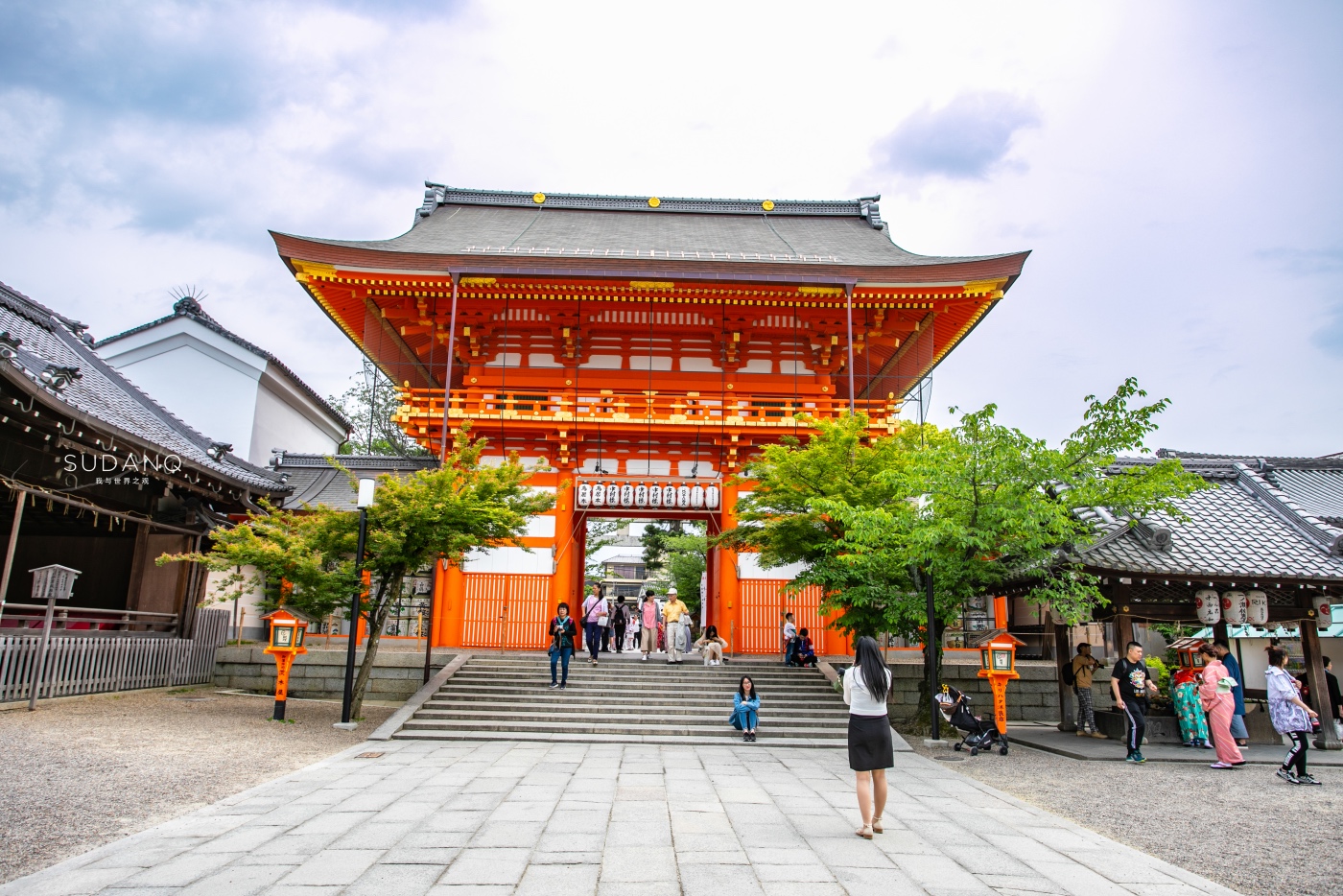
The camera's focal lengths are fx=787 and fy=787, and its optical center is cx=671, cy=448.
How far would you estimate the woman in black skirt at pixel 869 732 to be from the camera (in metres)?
5.80

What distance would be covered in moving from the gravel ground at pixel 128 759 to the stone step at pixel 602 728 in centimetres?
119

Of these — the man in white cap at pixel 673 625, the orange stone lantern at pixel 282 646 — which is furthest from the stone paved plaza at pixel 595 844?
the man in white cap at pixel 673 625

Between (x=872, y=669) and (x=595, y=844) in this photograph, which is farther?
(x=872, y=669)

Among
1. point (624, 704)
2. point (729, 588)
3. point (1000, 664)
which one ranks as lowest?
point (624, 704)

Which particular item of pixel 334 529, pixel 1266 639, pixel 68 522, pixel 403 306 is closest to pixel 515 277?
pixel 403 306

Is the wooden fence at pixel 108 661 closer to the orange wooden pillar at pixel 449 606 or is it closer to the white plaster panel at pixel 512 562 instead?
the orange wooden pillar at pixel 449 606

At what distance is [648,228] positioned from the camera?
2402 centimetres

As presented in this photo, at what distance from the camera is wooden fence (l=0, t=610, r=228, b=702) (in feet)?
35.8

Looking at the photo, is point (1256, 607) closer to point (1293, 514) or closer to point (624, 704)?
point (1293, 514)

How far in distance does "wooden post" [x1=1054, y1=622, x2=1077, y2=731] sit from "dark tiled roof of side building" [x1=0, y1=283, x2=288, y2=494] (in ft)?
49.1

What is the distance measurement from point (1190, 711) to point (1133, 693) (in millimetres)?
1908

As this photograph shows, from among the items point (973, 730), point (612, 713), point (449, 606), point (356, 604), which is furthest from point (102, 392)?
point (973, 730)

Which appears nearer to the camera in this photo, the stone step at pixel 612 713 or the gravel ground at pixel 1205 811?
the gravel ground at pixel 1205 811

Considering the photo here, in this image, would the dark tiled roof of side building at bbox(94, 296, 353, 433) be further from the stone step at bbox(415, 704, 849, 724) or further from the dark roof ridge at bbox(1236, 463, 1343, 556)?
the dark roof ridge at bbox(1236, 463, 1343, 556)
